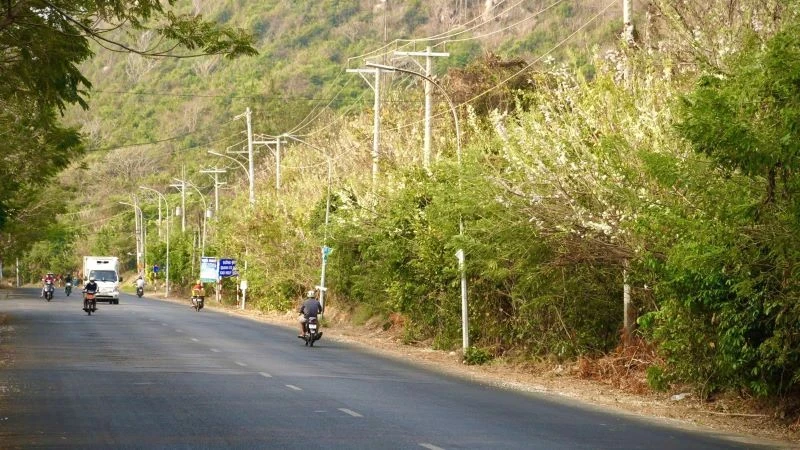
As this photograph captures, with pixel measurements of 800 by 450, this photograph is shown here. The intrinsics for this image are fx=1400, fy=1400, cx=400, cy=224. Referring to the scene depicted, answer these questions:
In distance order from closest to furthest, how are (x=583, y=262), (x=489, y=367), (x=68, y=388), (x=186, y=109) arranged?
(x=68, y=388) < (x=583, y=262) < (x=489, y=367) < (x=186, y=109)

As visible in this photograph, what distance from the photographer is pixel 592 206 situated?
25938 millimetres

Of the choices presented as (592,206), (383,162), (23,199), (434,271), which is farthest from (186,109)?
(592,206)

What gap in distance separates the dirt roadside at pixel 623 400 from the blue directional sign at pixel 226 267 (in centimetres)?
4306

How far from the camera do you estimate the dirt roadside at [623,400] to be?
67.3 ft

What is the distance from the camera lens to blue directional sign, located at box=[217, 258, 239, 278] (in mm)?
82375

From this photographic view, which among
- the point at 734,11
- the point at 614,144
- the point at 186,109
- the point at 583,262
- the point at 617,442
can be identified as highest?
the point at 186,109

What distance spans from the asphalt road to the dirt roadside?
84cm

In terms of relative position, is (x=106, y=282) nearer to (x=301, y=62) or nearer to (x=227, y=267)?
(x=227, y=267)

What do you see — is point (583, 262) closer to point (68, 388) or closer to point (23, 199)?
point (68, 388)

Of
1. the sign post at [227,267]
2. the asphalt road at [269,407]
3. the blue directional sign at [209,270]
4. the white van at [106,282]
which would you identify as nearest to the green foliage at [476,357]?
the asphalt road at [269,407]

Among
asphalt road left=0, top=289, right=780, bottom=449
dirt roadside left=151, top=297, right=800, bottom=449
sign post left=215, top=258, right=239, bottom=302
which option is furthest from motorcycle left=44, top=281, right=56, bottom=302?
asphalt road left=0, top=289, right=780, bottom=449

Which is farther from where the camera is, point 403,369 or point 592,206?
point 403,369

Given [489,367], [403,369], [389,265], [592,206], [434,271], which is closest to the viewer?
[592,206]

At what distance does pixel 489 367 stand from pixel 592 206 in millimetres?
8163
